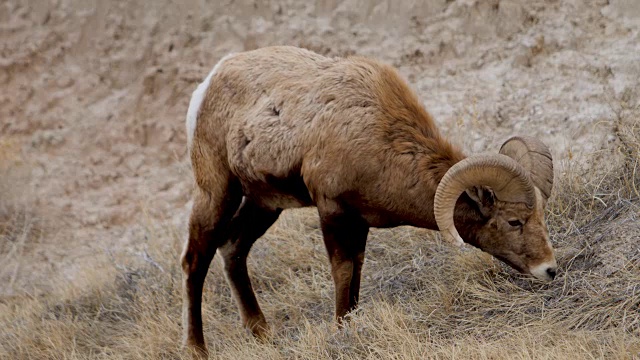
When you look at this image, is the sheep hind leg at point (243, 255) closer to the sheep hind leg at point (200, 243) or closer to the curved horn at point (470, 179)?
the sheep hind leg at point (200, 243)

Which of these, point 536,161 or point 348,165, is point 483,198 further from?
point 348,165

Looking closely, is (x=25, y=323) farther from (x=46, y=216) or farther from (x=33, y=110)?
(x=33, y=110)

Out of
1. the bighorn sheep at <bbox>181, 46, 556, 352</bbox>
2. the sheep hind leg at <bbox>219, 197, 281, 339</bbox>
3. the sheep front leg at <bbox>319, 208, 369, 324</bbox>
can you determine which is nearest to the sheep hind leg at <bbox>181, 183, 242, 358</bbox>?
the bighorn sheep at <bbox>181, 46, 556, 352</bbox>

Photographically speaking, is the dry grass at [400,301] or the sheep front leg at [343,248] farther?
the sheep front leg at [343,248]

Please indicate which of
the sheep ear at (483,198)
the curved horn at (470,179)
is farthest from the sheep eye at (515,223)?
the curved horn at (470,179)

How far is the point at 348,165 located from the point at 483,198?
2.53 ft

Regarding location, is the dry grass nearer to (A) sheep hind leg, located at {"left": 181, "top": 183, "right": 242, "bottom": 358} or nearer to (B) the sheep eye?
(A) sheep hind leg, located at {"left": 181, "top": 183, "right": 242, "bottom": 358}

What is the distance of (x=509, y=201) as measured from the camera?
525 cm

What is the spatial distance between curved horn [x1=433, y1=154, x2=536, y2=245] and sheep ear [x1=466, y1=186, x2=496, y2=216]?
0.56ft

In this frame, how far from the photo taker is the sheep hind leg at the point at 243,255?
6.37 m

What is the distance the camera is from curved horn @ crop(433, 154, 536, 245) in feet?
16.4

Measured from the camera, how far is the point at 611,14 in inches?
367

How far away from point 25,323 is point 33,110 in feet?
15.5

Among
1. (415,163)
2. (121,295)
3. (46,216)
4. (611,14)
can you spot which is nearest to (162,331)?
(121,295)
